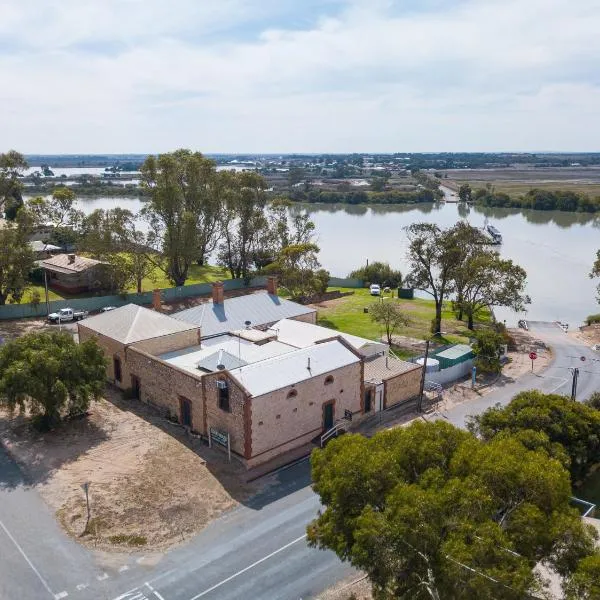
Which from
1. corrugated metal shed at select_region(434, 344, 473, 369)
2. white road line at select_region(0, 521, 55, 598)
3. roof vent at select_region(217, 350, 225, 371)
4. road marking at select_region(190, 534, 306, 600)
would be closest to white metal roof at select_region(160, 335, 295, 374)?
roof vent at select_region(217, 350, 225, 371)

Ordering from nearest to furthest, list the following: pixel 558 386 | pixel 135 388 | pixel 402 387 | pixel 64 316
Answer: pixel 135 388 < pixel 402 387 < pixel 558 386 < pixel 64 316

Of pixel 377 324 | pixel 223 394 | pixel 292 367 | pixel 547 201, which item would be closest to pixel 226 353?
pixel 223 394

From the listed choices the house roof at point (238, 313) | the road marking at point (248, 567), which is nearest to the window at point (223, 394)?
the road marking at point (248, 567)

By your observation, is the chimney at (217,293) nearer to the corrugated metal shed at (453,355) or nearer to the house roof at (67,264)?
the corrugated metal shed at (453,355)

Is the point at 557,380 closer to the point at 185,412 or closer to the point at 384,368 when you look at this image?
the point at 384,368

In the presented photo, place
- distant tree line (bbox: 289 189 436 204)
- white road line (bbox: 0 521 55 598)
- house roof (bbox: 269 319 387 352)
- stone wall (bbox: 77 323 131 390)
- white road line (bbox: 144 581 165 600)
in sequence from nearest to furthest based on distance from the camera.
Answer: white road line (bbox: 144 581 165 600), white road line (bbox: 0 521 55 598), stone wall (bbox: 77 323 131 390), house roof (bbox: 269 319 387 352), distant tree line (bbox: 289 189 436 204)

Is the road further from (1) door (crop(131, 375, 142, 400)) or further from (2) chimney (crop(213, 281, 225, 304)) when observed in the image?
(2) chimney (crop(213, 281, 225, 304))
